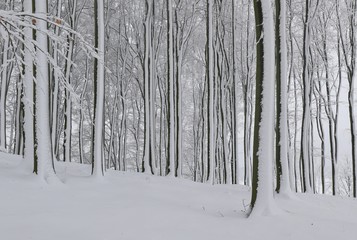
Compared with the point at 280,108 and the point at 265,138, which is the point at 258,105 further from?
the point at 280,108

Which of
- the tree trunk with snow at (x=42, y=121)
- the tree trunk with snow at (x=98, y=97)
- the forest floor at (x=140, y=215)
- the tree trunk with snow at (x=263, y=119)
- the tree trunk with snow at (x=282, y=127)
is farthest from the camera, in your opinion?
the tree trunk with snow at (x=98, y=97)

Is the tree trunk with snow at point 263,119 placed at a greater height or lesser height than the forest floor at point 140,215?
greater

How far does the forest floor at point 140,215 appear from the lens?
5590 mm

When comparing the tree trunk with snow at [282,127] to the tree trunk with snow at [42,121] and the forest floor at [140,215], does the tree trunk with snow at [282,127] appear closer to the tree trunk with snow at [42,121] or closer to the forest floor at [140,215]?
the forest floor at [140,215]

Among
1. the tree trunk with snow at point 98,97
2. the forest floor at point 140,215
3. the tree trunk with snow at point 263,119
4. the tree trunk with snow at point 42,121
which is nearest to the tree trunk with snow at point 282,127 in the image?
the forest floor at point 140,215

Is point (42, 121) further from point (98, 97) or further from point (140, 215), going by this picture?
point (140, 215)

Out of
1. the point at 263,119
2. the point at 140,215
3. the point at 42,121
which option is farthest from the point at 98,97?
the point at 263,119

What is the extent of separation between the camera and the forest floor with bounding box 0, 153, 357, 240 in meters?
5.59

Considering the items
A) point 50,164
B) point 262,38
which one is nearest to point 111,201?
point 50,164

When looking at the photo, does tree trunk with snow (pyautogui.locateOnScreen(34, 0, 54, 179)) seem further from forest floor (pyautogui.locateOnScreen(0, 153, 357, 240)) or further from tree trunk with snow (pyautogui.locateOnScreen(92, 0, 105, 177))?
tree trunk with snow (pyautogui.locateOnScreen(92, 0, 105, 177))

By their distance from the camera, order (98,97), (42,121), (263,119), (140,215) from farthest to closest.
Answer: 1. (98,97)
2. (42,121)
3. (263,119)
4. (140,215)

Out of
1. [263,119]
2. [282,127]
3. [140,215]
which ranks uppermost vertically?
[263,119]

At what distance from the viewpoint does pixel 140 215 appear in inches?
261

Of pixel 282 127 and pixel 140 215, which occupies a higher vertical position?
pixel 282 127
